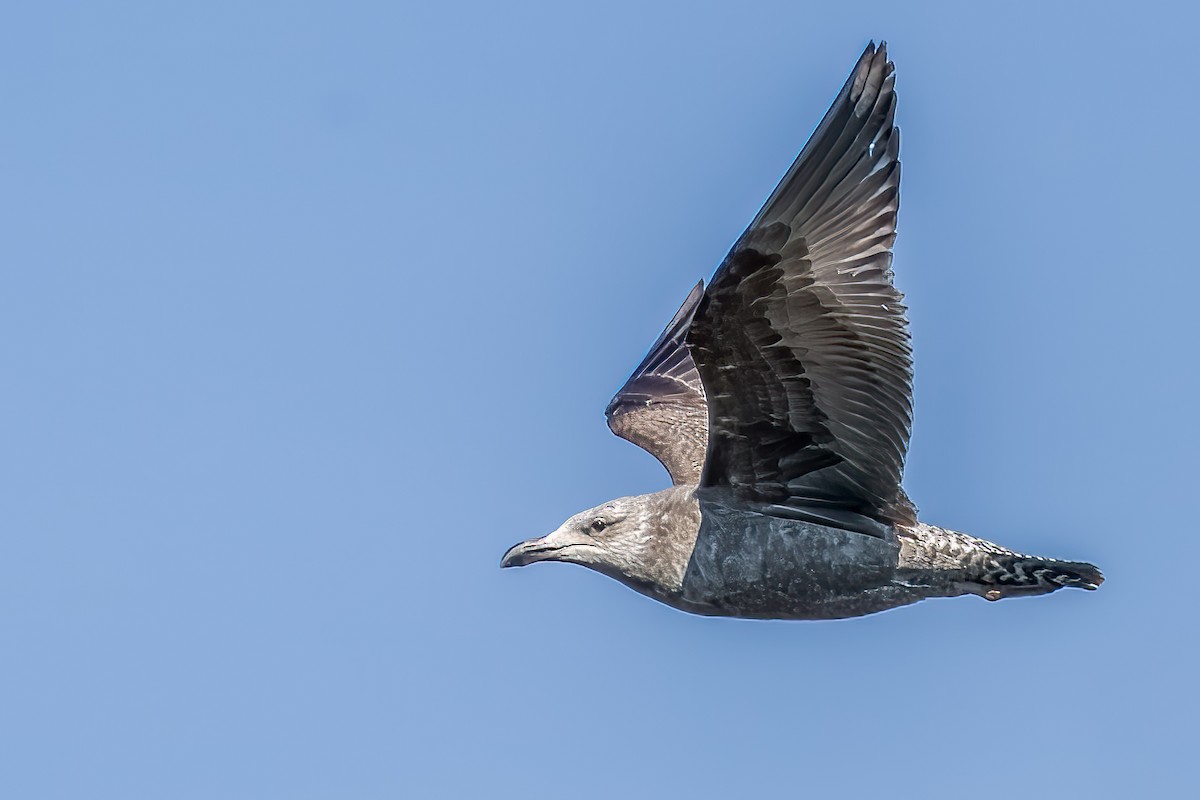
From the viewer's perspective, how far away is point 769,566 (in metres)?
12.6

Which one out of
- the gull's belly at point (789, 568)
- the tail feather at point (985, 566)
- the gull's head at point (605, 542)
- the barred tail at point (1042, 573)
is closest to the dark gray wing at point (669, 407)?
the gull's head at point (605, 542)

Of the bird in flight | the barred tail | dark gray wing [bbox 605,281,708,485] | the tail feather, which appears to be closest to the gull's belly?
the bird in flight

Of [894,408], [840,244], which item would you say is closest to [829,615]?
[894,408]

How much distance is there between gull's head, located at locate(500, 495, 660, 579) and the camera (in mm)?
12672

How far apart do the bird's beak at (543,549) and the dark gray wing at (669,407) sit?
5.76 ft

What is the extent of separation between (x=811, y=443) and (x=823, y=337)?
0.81 meters

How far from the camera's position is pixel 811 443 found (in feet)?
40.8

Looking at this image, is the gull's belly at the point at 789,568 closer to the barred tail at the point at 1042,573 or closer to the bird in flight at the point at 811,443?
the bird in flight at the point at 811,443

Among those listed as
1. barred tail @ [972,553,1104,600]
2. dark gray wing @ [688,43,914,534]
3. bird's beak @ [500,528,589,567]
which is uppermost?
dark gray wing @ [688,43,914,534]

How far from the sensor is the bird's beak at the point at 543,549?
41.6 ft

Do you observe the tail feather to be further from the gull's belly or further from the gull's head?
the gull's head

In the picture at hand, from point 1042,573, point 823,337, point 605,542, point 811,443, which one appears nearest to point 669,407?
point 605,542

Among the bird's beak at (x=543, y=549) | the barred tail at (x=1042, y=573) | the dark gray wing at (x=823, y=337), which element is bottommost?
the barred tail at (x=1042, y=573)

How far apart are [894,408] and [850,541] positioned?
36.5 inches
